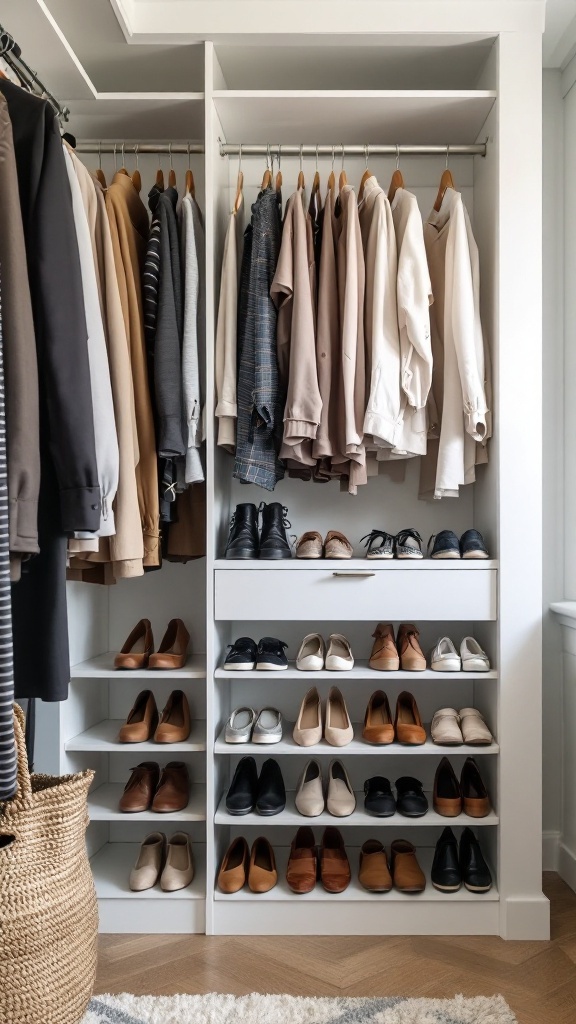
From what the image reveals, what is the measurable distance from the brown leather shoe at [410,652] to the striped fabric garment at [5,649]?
1.14m

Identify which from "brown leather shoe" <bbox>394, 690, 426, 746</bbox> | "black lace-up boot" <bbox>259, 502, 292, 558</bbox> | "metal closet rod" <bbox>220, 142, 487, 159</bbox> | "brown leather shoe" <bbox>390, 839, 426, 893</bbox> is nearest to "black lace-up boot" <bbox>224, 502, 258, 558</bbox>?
"black lace-up boot" <bbox>259, 502, 292, 558</bbox>

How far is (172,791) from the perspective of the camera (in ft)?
7.14

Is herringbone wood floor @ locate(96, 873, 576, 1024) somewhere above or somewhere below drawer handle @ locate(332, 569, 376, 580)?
below

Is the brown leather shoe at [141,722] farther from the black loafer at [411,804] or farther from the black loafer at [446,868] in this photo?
the black loafer at [446,868]

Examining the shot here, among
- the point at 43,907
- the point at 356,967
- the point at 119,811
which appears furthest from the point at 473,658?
the point at 43,907

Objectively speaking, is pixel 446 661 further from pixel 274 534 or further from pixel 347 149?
pixel 347 149

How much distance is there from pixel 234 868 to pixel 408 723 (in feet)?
2.01

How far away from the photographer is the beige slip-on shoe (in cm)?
209

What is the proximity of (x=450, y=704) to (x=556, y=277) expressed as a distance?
143cm

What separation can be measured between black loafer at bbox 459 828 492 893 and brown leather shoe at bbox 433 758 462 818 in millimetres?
119

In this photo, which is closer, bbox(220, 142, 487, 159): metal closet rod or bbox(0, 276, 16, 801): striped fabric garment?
bbox(0, 276, 16, 801): striped fabric garment

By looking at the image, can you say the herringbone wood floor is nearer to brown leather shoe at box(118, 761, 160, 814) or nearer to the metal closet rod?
brown leather shoe at box(118, 761, 160, 814)

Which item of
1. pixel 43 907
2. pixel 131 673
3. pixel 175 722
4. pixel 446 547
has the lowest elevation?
pixel 43 907

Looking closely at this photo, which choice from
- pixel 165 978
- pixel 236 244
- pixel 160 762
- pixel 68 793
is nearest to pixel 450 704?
pixel 160 762
